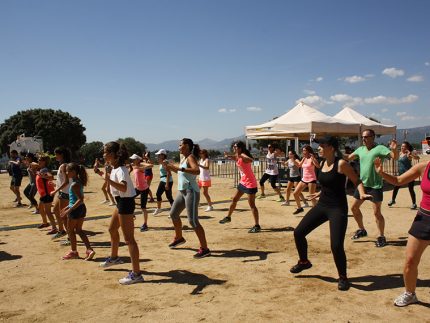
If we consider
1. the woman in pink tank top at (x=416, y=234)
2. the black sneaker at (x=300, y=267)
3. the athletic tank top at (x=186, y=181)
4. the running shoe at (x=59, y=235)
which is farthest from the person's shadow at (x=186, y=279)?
the running shoe at (x=59, y=235)

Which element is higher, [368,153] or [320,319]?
[368,153]

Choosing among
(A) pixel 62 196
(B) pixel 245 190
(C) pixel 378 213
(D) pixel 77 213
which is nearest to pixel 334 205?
(C) pixel 378 213

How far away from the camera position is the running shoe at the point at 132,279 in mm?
4738

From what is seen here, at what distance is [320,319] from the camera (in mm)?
3664

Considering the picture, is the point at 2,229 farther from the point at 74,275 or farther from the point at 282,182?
the point at 282,182

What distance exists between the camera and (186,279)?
4926 mm

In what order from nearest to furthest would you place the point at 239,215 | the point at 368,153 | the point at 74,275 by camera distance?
1. the point at 74,275
2. the point at 368,153
3. the point at 239,215

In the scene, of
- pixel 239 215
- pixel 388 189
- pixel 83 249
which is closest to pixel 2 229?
pixel 83 249

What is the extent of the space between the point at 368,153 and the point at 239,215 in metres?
4.07

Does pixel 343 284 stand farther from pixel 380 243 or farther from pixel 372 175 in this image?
pixel 372 175

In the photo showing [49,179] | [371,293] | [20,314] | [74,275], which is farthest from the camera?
[49,179]

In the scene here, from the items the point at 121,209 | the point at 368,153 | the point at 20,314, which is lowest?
the point at 20,314

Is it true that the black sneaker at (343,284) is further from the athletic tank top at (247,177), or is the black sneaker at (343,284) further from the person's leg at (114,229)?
the athletic tank top at (247,177)

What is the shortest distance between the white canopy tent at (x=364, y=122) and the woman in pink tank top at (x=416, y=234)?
43.1ft
